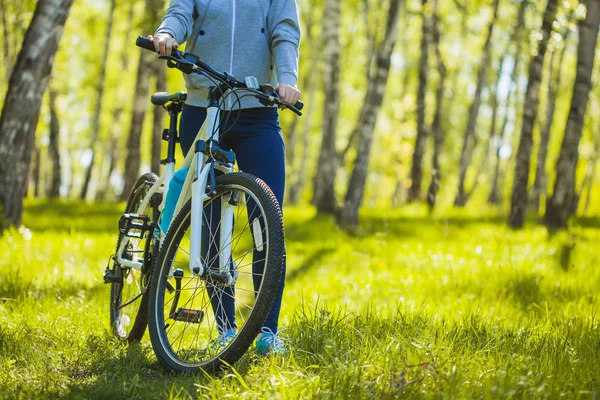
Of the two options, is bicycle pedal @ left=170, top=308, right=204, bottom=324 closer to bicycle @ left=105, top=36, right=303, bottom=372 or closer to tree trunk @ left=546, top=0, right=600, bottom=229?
bicycle @ left=105, top=36, right=303, bottom=372

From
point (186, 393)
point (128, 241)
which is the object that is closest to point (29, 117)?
point (128, 241)

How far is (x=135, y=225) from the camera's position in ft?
14.2

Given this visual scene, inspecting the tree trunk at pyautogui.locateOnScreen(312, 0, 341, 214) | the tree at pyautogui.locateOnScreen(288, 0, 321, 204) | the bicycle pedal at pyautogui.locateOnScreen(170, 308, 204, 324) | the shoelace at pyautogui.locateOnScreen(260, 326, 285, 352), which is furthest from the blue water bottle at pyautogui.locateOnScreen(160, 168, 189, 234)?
the tree at pyautogui.locateOnScreen(288, 0, 321, 204)

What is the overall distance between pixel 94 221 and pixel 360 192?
4026 mm

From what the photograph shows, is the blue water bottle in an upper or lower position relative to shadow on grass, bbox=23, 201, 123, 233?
upper

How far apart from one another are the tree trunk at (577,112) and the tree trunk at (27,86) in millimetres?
7511

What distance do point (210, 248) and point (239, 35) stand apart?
123 centimetres

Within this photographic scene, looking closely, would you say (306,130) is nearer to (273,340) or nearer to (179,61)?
(273,340)

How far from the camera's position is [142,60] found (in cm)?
1542

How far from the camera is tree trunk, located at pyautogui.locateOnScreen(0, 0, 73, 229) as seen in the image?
7.65 meters

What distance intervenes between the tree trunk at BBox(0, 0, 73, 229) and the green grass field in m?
0.81

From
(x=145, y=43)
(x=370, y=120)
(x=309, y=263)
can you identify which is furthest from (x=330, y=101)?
(x=145, y=43)

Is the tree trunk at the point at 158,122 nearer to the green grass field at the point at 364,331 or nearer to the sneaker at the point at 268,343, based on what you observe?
the green grass field at the point at 364,331

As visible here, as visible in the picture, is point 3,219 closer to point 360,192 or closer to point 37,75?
point 37,75
